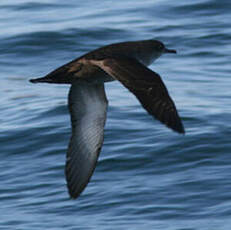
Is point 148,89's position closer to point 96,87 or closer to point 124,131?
point 96,87

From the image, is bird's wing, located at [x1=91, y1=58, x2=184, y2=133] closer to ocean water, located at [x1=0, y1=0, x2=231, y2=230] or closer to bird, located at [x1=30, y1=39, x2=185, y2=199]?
bird, located at [x1=30, y1=39, x2=185, y2=199]

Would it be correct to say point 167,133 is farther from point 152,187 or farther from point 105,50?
point 105,50

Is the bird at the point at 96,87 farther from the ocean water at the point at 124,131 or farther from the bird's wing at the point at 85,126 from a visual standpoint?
the ocean water at the point at 124,131

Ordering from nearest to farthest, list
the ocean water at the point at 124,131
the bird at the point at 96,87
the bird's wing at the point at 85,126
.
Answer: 1. the bird at the point at 96,87
2. the bird's wing at the point at 85,126
3. the ocean water at the point at 124,131

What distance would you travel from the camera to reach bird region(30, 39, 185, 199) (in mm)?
6172

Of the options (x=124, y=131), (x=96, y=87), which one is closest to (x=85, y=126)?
(x=96, y=87)

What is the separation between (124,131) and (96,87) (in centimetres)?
288

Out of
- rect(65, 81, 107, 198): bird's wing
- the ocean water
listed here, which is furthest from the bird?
the ocean water

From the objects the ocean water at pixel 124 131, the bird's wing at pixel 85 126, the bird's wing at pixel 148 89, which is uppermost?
the bird's wing at pixel 148 89

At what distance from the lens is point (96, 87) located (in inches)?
310

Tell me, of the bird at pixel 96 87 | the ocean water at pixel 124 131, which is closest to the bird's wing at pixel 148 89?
the bird at pixel 96 87

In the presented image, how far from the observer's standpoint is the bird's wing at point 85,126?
7.77 m

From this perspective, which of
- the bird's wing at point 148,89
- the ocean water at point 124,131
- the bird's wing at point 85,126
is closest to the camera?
the bird's wing at point 148,89

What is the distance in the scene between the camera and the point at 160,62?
13.2 m
